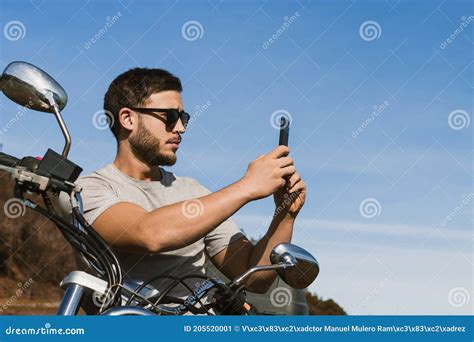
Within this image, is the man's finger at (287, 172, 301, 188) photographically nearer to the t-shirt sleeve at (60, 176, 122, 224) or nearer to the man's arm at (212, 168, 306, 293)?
the man's arm at (212, 168, 306, 293)

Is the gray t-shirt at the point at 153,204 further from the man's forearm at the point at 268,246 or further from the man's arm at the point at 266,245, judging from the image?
the man's forearm at the point at 268,246

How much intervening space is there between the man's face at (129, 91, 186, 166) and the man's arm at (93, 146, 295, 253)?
2.47 ft

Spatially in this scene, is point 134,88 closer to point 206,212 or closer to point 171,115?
point 171,115

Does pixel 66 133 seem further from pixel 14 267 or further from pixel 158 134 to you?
pixel 14 267

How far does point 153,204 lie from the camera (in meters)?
4.27

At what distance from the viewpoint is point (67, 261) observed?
60.8 feet

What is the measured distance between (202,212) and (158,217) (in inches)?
9.1

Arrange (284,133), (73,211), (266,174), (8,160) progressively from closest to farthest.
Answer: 1. (8,160)
2. (73,211)
3. (266,174)
4. (284,133)

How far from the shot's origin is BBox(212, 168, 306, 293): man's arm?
12.8 feet

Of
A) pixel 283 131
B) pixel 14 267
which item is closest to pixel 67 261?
pixel 14 267

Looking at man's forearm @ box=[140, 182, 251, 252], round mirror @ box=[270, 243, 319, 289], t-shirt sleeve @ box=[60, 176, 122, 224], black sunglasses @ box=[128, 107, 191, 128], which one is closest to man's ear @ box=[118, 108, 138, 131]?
black sunglasses @ box=[128, 107, 191, 128]

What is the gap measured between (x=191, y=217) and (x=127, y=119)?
A: 138 cm

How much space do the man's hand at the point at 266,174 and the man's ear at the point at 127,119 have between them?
1.39 metres

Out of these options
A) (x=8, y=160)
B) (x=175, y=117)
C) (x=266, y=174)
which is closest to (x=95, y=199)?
(x=175, y=117)
